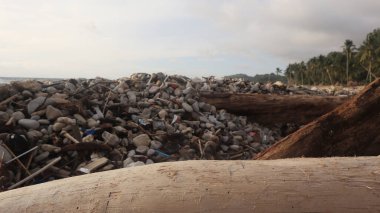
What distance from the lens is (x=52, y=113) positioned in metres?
5.11

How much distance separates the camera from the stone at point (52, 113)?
5.10m

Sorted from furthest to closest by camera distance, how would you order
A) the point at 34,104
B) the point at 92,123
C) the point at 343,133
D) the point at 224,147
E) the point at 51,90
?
the point at 51,90 → the point at 224,147 → the point at 34,104 → the point at 92,123 → the point at 343,133

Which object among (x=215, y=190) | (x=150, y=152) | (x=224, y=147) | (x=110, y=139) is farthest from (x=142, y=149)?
(x=215, y=190)

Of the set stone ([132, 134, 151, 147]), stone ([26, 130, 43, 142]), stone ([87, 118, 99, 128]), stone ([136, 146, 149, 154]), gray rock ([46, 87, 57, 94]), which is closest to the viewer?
stone ([26, 130, 43, 142])

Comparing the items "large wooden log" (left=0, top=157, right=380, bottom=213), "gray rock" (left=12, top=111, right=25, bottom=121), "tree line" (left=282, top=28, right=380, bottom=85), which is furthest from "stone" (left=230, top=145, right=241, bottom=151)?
"tree line" (left=282, top=28, right=380, bottom=85)

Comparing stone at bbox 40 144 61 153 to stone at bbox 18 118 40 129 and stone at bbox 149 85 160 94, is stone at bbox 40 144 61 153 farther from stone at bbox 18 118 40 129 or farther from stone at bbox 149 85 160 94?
stone at bbox 149 85 160 94

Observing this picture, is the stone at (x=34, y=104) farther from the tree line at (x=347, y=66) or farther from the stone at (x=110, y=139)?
the tree line at (x=347, y=66)

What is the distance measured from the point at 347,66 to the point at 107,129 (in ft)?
150

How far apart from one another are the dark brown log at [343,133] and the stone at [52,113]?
9.29 feet

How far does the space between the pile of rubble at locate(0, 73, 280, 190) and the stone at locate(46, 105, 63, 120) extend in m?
0.01

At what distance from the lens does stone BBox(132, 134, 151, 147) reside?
5.04 meters

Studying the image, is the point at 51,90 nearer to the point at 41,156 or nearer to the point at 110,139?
the point at 110,139

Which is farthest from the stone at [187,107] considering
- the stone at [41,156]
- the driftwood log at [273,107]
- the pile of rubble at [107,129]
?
the stone at [41,156]

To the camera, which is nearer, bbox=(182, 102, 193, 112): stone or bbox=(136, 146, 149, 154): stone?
bbox=(136, 146, 149, 154): stone
